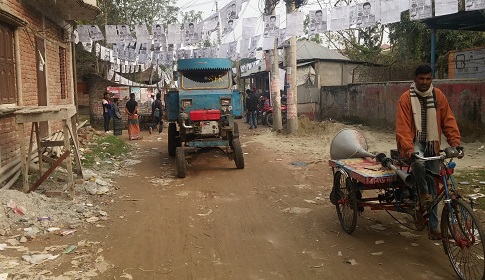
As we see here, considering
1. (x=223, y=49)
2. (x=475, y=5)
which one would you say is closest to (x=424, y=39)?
(x=223, y=49)

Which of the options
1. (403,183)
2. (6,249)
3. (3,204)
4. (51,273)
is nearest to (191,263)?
(51,273)

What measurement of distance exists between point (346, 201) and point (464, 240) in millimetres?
1679

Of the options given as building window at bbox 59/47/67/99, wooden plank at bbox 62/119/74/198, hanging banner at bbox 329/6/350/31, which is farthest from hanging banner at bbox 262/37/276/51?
wooden plank at bbox 62/119/74/198

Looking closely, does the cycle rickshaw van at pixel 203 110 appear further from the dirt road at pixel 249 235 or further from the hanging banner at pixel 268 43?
the hanging banner at pixel 268 43

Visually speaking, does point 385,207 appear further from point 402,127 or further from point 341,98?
point 341,98

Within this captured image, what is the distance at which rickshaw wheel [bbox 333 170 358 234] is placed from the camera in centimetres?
517

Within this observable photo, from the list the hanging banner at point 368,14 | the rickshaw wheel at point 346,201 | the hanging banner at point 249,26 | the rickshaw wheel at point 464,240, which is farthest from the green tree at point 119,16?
the rickshaw wheel at point 464,240

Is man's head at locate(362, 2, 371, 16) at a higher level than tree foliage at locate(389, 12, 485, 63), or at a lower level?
lower

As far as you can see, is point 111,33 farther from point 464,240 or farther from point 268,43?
point 464,240

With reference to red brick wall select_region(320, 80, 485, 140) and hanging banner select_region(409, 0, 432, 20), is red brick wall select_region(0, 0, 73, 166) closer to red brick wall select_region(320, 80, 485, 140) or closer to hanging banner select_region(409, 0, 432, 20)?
hanging banner select_region(409, 0, 432, 20)

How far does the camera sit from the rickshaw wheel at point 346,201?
5.17 meters

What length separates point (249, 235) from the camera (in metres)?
5.49

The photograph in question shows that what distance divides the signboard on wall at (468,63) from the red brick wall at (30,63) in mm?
14009

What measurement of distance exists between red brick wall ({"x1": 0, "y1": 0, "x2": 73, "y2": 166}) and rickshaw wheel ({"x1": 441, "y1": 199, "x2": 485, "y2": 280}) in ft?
22.0
